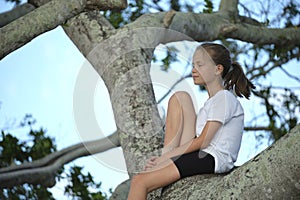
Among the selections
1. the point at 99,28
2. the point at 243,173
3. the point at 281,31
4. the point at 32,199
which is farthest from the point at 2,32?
the point at 32,199

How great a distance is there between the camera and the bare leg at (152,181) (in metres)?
2.63

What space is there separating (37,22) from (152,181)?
2.70 ft

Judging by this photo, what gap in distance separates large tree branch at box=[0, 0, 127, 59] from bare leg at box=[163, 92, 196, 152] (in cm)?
58

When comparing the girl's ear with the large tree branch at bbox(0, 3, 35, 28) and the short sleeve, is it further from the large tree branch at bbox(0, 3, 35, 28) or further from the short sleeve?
the large tree branch at bbox(0, 3, 35, 28)

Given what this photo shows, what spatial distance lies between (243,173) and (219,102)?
0.71 meters

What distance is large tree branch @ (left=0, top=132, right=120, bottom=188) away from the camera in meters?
5.38

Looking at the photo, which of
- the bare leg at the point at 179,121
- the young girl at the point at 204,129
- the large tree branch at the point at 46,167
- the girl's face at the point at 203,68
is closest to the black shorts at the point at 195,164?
the young girl at the point at 204,129

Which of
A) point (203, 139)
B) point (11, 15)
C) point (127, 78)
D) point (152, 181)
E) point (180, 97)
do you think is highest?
point (11, 15)

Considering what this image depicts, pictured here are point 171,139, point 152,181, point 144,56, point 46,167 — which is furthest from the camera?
point 46,167

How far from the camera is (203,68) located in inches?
116

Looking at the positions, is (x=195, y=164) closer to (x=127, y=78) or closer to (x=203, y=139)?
(x=203, y=139)

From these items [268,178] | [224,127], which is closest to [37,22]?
[224,127]

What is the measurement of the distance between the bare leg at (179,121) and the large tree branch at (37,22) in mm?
579

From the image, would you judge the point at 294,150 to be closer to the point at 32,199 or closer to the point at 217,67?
the point at 217,67
